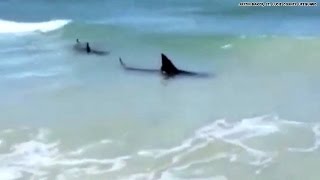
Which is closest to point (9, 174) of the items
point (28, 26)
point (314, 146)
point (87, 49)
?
point (314, 146)

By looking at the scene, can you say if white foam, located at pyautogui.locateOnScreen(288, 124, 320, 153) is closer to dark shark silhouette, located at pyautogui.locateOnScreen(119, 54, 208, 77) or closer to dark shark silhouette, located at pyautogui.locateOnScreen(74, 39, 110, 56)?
dark shark silhouette, located at pyautogui.locateOnScreen(119, 54, 208, 77)

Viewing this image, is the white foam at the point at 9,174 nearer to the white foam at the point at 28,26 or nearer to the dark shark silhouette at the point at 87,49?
the dark shark silhouette at the point at 87,49

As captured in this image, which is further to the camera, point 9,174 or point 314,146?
point 314,146

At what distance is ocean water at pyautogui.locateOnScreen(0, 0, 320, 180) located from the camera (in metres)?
7.82

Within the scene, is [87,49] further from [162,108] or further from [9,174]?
[9,174]

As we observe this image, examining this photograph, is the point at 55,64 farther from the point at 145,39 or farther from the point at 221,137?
the point at 221,137

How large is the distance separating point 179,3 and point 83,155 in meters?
20.4

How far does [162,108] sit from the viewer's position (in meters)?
10.3

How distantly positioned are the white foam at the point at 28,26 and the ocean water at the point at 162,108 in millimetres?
1714

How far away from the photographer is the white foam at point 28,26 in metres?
21.2

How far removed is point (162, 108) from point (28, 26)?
532 inches

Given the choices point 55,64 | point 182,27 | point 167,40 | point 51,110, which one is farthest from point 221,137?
point 182,27

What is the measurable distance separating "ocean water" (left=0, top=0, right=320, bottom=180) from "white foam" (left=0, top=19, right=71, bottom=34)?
1714 millimetres

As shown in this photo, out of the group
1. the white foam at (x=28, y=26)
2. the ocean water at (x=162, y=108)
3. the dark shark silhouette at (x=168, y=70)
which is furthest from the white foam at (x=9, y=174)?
the white foam at (x=28, y=26)
